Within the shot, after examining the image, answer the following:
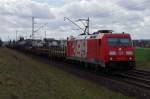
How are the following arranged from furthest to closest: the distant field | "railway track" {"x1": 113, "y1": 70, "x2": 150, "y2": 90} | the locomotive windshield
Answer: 1. the distant field
2. the locomotive windshield
3. "railway track" {"x1": 113, "y1": 70, "x2": 150, "y2": 90}

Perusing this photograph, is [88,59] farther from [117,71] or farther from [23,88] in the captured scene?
[23,88]

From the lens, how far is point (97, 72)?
33.7m

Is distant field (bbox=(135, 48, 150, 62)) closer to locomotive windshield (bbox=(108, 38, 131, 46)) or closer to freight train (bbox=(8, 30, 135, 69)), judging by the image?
freight train (bbox=(8, 30, 135, 69))

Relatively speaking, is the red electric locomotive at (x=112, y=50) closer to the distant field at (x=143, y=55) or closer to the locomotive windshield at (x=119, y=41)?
the locomotive windshield at (x=119, y=41)

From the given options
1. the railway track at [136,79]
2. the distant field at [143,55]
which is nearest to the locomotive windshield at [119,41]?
the railway track at [136,79]

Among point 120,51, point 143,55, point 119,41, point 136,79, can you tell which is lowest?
point 136,79

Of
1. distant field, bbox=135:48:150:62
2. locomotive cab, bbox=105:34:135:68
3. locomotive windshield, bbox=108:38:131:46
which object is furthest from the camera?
distant field, bbox=135:48:150:62

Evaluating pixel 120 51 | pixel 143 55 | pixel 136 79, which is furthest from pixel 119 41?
pixel 143 55

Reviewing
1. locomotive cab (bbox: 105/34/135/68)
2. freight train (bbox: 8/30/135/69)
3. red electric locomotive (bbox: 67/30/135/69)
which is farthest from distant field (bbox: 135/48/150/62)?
locomotive cab (bbox: 105/34/135/68)

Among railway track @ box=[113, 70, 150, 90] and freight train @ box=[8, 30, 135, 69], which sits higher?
freight train @ box=[8, 30, 135, 69]

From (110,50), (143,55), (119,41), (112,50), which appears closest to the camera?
(110,50)

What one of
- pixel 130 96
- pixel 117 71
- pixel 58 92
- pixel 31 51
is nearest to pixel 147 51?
pixel 117 71

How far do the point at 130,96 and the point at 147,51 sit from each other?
27.5 metres

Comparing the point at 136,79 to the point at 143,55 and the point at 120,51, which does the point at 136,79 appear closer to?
the point at 120,51
